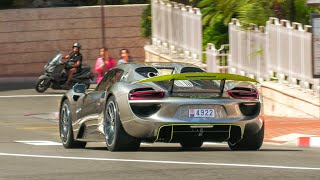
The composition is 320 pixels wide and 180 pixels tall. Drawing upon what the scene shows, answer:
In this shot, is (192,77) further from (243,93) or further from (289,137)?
(289,137)

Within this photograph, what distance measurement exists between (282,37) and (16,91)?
1326 centimetres

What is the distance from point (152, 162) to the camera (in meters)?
13.6

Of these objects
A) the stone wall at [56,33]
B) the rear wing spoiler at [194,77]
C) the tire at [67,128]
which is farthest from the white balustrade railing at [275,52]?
the stone wall at [56,33]

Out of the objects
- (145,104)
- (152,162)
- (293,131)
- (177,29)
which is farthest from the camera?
(177,29)

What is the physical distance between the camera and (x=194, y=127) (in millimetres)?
14977

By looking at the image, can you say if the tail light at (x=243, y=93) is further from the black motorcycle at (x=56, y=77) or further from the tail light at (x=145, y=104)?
the black motorcycle at (x=56, y=77)

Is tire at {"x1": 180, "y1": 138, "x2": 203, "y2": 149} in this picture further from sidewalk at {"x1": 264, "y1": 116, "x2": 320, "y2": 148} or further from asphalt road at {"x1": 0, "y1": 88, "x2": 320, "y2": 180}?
sidewalk at {"x1": 264, "y1": 116, "x2": 320, "y2": 148}

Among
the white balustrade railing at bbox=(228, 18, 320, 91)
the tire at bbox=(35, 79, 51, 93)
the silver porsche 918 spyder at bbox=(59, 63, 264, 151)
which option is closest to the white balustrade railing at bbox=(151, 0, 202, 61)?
the white balustrade railing at bbox=(228, 18, 320, 91)

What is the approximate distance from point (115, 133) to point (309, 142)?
4.05 m

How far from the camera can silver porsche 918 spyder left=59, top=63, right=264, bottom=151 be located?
14.8 metres

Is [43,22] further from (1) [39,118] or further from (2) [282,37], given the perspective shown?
(2) [282,37]

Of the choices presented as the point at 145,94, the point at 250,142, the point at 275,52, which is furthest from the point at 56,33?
the point at 145,94

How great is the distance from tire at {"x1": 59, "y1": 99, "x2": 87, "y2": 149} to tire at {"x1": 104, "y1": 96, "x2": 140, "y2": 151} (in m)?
1.71

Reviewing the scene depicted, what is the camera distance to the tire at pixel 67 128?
1722 centimetres
